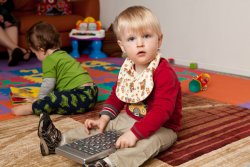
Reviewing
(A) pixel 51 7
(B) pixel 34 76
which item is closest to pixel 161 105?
(B) pixel 34 76

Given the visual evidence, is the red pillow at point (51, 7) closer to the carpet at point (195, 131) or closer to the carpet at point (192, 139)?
the carpet at point (195, 131)

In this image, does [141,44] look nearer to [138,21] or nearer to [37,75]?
[138,21]

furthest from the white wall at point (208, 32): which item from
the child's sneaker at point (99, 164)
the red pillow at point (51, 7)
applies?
the child's sneaker at point (99, 164)

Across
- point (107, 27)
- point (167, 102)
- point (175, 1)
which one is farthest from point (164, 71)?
point (107, 27)

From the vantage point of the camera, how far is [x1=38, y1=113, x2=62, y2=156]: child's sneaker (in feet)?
3.75

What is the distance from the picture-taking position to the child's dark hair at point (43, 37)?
166cm

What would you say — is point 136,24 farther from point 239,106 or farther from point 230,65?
point 230,65

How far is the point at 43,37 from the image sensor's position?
165cm

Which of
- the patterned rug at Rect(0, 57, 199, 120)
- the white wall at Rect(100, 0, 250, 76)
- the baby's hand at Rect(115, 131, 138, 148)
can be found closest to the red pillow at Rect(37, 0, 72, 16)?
the patterned rug at Rect(0, 57, 199, 120)

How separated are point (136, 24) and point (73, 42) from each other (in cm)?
237

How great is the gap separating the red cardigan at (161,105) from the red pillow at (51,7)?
2627 millimetres

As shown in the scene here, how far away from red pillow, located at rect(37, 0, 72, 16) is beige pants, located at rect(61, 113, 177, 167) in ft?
8.46

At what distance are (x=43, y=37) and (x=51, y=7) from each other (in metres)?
2.05

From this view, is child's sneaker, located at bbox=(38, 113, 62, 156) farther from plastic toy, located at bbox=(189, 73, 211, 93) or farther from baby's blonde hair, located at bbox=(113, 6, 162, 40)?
plastic toy, located at bbox=(189, 73, 211, 93)
